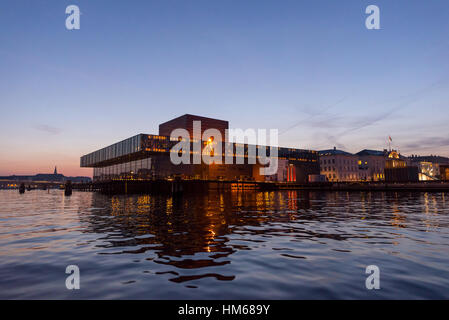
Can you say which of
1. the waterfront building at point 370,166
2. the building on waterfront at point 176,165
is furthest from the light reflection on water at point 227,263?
the waterfront building at point 370,166

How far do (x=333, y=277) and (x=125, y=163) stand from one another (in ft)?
461

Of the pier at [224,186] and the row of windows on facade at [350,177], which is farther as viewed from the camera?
the row of windows on facade at [350,177]

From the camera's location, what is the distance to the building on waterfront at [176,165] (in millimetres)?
116562

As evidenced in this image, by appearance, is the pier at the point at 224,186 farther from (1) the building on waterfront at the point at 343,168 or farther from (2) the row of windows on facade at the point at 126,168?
(1) the building on waterfront at the point at 343,168

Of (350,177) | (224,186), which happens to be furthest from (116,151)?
(350,177)

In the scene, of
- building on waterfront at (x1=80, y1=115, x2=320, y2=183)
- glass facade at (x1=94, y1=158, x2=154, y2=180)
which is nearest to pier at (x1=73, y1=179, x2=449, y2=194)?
building on waterfront at (x1=80, y1=115, x2=320, y2=183)

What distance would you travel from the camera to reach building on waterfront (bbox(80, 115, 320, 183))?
117 m

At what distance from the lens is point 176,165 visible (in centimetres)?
11912

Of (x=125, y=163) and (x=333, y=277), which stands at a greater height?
(x=125, y=163)

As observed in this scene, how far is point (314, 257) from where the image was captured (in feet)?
32.6

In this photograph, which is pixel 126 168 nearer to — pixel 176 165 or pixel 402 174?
pixel 176 165
